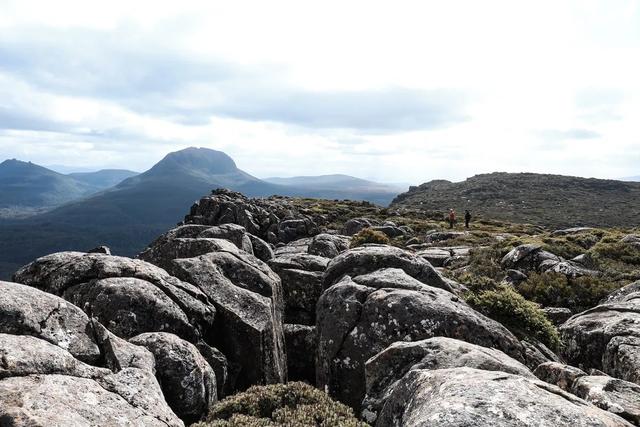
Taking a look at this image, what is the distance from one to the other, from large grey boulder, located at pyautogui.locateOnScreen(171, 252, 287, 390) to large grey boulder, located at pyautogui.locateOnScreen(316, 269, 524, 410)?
212cm

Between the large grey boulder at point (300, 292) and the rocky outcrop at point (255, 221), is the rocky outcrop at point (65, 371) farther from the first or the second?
the rocky outcrop at point (255, 221)

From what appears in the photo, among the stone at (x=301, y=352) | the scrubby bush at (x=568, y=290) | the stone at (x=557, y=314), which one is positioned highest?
the scrubby bush at (x=568, y=290)

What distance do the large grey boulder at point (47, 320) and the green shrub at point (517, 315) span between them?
15.7 metres

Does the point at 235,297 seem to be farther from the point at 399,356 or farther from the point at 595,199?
the point at 595,199

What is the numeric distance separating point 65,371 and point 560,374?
42.6 ft

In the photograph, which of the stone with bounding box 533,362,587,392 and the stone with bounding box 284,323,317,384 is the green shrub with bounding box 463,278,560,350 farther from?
the stone with bounding box 284,323,317,384

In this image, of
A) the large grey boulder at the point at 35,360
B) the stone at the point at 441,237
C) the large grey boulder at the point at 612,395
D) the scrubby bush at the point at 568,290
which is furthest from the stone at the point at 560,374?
the stone at the point at 441,237

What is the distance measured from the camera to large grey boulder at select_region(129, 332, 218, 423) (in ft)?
41.2

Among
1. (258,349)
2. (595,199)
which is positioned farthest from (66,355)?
(595,199)

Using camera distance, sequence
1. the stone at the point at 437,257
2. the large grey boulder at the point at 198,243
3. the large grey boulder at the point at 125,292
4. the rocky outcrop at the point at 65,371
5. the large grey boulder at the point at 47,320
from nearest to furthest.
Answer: the rocky outcrop at the point at 65,371
the large grey boulder at the point at 47,320
the large grey boulder at the point at 125,292
the large grey boulder at the point at 198,243
the stone at the point at 437,257

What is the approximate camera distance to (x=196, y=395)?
12883 mm

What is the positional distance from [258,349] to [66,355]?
7999mm

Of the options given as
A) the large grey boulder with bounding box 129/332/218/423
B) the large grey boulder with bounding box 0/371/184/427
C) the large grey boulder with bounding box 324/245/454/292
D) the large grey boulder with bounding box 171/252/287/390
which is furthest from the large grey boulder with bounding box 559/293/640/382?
the large grey boulder with bounding box 0/371/184/427

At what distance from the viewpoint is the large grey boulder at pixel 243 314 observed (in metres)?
16.8
